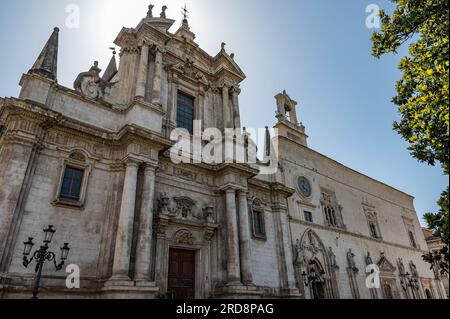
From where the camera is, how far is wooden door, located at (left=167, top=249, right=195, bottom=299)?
11.9m

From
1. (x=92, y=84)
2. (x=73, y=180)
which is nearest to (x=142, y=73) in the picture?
(x=92, y=84)

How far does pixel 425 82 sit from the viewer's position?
829 cm

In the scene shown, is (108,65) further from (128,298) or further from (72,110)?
(128,298)

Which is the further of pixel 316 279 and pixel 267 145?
pixel 267 145

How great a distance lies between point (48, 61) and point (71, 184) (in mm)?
5028

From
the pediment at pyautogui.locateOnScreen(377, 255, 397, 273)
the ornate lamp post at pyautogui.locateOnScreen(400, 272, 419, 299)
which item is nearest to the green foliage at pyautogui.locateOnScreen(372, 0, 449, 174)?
the pediment at pyautogui.locateOnScreen(377, 255, 397, 273)

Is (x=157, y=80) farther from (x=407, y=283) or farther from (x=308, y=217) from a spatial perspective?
(x=407, y=283)

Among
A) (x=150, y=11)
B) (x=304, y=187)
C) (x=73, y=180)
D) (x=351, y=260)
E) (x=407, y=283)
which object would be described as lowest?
(x=407, y=283)

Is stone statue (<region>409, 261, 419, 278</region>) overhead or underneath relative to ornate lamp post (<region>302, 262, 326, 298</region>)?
overhead

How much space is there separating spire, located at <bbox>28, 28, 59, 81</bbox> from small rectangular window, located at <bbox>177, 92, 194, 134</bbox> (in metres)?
6.01

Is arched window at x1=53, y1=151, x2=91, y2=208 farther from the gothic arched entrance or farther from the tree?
the gothic arched entrance

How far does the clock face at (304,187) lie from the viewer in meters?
21.2

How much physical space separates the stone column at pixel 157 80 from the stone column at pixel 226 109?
4.21 metres

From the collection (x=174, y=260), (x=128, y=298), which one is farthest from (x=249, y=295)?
(x=128, y=298)
